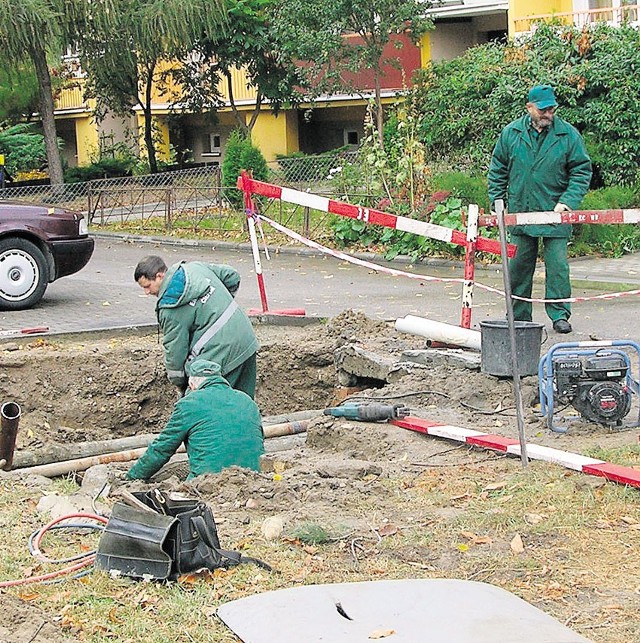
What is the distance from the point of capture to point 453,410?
27.5ft

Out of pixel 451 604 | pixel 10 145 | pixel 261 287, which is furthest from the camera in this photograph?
pixel 10 145

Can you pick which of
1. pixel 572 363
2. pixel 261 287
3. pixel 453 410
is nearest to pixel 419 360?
pixel 453 410

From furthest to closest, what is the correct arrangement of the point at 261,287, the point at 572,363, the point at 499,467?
1. the point at 261,287
2. the point at 572,363
3. the point at 499,467

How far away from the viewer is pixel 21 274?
45.6 ft

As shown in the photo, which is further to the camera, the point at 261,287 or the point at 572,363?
the point at 261,287

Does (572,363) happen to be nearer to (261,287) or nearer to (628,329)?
(628,329)

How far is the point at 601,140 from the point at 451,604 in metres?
16.0

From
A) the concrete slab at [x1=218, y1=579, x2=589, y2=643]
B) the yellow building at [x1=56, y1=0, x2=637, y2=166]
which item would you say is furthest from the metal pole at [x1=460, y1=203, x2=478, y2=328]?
the yellow building at [x1=56, y1=0, x2=637, y2=166]

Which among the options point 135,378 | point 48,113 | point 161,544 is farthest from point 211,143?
point 161,544

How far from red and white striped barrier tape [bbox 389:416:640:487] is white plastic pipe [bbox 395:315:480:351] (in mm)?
1542

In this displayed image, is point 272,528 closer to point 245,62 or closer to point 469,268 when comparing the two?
point 469,268

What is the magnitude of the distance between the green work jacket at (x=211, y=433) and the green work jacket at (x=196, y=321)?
2.68 feet

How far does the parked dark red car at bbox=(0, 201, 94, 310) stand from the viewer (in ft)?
45.1

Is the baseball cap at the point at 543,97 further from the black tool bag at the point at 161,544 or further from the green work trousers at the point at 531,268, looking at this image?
the black tool bag at the point at 161,544
